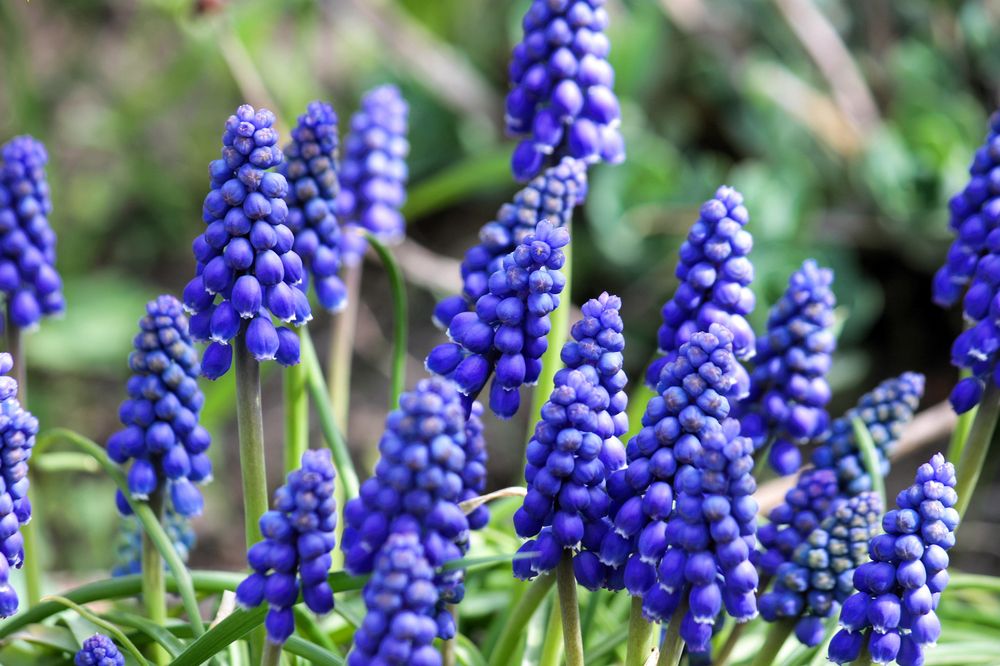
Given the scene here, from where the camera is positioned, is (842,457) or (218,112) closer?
(842,457)

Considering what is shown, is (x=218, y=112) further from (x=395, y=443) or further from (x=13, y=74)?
(x=395, y=443)

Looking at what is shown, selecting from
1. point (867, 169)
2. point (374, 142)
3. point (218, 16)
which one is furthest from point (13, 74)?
point (867, 169)

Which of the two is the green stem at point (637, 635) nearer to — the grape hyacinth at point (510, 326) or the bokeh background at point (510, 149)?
the grape hyacinth at point (510, 326)

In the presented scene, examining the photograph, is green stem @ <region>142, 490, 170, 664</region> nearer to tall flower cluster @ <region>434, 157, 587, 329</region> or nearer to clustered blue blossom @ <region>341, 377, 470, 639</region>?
tall flower cluster @ <region>434, 157, 587, 329</region>

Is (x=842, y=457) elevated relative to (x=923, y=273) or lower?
lower

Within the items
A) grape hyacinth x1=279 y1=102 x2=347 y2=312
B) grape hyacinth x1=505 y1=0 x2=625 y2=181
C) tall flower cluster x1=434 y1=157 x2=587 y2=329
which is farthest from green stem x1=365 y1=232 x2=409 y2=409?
grape hyacinth x1=505 y1=0 x2=625 y2=181

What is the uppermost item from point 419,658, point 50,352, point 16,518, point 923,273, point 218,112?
point 218,112

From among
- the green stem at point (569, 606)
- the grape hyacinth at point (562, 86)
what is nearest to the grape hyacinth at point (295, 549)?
the green stem at point (569, 606)

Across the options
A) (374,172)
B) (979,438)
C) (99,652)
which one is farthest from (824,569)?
(374,172)
